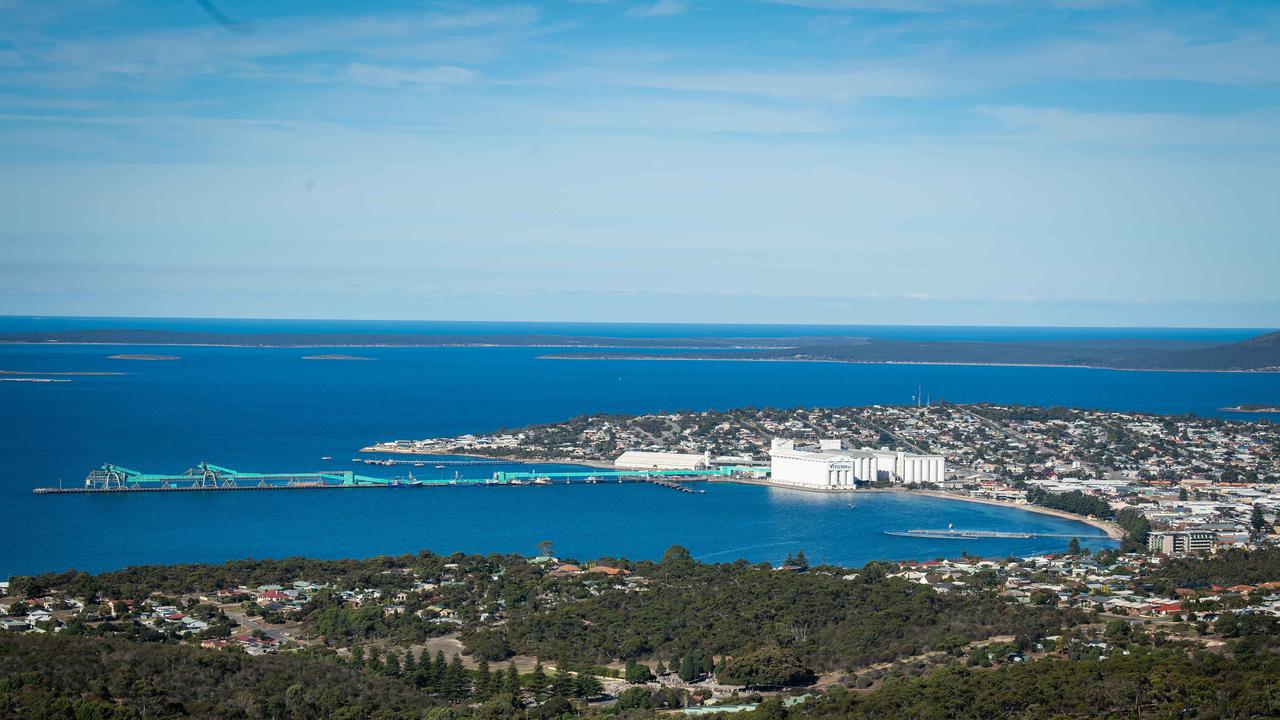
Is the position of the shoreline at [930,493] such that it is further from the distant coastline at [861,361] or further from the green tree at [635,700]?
the distant coastline at [861,361]

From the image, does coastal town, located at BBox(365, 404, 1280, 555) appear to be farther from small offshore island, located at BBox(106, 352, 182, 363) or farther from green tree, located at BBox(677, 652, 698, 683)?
small offshore island, located at BBox(106, 352, 182, 363)

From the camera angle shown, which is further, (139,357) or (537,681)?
(139,357)

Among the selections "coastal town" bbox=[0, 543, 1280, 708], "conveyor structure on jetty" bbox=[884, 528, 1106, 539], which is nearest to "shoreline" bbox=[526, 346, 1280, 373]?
"conveyor structure on jetty" bbox=[884, 528, 1106, 539]

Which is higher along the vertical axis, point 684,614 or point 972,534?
point 684,614

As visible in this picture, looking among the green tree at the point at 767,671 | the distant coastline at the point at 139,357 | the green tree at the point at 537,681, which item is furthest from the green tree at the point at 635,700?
the distant coastline at the point at 139,357

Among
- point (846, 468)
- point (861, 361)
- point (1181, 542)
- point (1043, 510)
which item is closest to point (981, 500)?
point (1043, 510)

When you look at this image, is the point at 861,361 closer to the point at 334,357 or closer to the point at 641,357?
the point at 641,357

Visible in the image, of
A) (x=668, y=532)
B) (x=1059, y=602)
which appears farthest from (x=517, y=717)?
(x=668, y=532)
